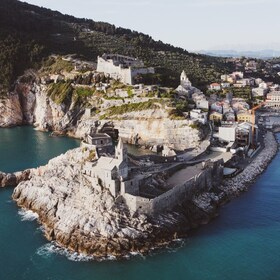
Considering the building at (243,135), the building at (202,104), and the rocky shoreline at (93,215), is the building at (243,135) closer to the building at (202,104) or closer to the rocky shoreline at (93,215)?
the building at (202,104)

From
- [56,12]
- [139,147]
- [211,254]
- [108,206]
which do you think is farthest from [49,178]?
[56,12]

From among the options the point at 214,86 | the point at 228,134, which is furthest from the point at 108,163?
the point at 214,86

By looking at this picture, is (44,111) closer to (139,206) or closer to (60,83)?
(60,83)

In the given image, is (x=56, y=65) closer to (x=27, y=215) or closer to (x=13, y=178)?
(x=13, y=178)

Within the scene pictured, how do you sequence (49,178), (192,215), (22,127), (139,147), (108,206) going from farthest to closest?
(22,127), (139,147), (49,178), (192,215), (108,206)

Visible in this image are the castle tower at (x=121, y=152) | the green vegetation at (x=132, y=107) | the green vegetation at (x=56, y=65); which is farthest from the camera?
the green vegetation at (x=56, y=65)

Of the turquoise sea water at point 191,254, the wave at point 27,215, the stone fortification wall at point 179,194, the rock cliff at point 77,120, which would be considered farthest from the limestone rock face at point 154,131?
the wave at point 27,215
